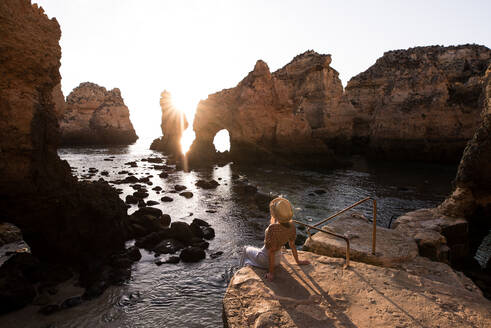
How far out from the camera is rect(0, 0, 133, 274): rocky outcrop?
7148 mm

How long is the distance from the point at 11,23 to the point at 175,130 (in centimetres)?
4769

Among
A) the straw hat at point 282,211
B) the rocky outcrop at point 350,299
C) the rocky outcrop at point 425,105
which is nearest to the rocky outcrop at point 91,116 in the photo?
the rocky outcrop at point 425,105

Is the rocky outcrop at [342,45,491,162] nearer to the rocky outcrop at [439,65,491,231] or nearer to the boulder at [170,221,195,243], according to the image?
the rocky outcrop at [439,65,491,231]

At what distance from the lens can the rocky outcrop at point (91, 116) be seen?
58.9m

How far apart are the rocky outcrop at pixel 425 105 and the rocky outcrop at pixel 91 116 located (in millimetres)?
52057

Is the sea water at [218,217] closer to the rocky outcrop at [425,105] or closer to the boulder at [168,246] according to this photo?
the boulder at [168,246]

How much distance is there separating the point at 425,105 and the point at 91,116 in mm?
66672

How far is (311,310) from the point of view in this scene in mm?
3490

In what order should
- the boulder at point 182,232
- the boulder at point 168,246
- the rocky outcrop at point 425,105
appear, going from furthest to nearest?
the rocky outcrop at point 425,105 → the boulder at point 182,232 → the boulder at point 168,246

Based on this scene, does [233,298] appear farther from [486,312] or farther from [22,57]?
[22,57]

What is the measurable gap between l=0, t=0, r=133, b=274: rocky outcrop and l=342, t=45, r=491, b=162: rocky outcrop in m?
34.8

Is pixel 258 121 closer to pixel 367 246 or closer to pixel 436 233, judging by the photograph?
pixel 436 233

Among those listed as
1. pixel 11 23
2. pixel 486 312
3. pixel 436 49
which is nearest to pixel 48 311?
pixel 11 23

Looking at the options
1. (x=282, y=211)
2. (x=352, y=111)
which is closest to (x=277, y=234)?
(x=282, y=211)
